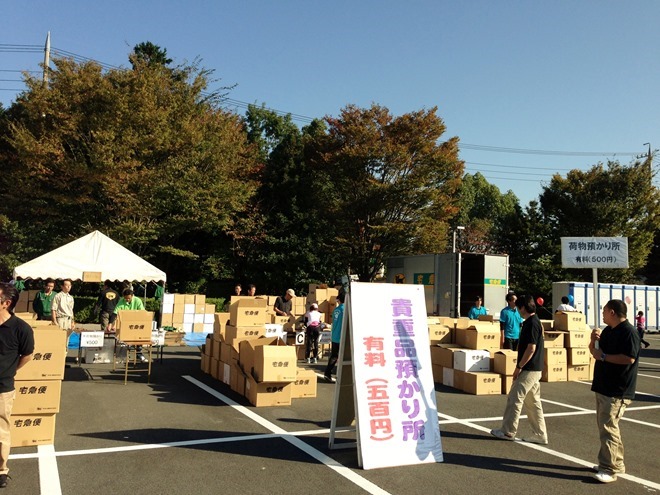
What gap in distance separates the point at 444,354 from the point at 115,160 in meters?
15.5

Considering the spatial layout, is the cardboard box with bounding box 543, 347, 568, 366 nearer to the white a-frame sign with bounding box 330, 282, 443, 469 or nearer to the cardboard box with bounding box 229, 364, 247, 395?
the white a-frame sign with bounding box 330, 282, 443, 469

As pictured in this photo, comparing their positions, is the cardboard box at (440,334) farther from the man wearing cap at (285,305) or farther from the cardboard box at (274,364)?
the man wearing cap at (285,305)

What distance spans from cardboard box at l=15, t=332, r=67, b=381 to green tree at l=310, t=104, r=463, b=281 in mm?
18223

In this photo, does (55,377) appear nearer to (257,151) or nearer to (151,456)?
(151,456)

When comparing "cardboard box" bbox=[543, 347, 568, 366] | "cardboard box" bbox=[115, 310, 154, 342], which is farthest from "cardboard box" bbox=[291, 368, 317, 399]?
"cardboard box" bbox=[543, 347, 568, 366]

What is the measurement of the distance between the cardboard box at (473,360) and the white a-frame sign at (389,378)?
4.15m

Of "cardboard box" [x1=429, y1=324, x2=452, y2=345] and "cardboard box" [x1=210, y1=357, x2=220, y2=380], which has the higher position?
"cardboard box" [x1=429, y1=324, x2=452, y2=345]

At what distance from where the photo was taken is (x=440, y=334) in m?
10.5

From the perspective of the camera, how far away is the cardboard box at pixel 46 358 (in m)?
5.43

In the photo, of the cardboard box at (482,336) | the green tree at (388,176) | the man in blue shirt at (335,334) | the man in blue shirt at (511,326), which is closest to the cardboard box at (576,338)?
the man in blue shirt at (511,326)

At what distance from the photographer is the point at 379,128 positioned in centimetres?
2366

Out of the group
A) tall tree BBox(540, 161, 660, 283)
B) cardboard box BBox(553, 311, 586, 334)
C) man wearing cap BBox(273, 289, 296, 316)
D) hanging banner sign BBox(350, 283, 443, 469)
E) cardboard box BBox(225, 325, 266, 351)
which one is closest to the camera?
hanging banner sign BBox(350, 283, 443, 469)

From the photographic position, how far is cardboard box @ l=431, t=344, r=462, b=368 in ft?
31.9

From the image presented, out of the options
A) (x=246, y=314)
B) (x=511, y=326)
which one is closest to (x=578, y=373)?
(x=511, y=326)
